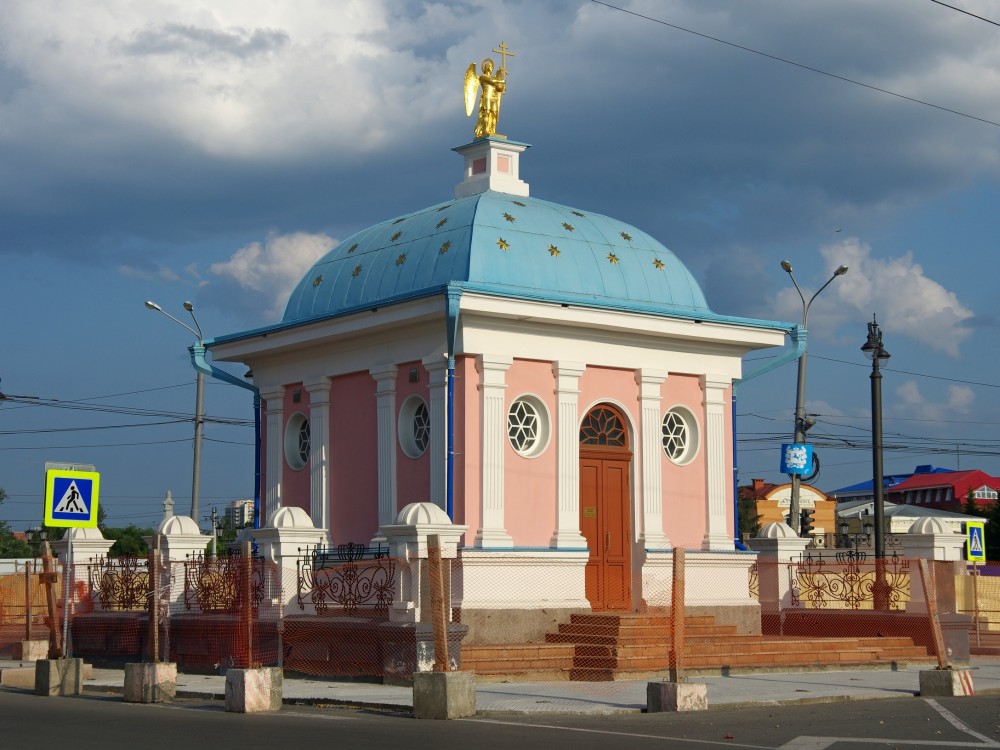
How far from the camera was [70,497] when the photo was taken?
63.5 feet

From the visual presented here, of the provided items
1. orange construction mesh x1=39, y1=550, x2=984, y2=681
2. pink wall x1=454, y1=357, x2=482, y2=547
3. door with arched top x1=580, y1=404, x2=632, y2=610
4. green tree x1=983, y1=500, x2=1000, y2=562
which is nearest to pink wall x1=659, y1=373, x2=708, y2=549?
orange construction mesh x1=39, y1=550, x2=984, y2=681

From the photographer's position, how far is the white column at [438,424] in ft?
70.7

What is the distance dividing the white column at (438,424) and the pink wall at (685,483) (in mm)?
3788

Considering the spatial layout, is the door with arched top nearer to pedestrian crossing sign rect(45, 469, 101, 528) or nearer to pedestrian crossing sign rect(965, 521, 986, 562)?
pedestrian crossing sign rect(965, 521, 986, 562)

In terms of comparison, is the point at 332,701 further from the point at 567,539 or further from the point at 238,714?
the point at 567,539

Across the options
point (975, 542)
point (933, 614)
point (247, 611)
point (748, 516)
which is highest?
point (748, 516)

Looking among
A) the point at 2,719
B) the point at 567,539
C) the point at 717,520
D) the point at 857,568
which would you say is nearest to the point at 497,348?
the point at 567,539

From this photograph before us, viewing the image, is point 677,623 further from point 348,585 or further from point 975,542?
point 975,542

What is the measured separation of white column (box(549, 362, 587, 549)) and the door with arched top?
16.4 inches

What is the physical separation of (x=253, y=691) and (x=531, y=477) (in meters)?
7.01

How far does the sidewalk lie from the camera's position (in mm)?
16250

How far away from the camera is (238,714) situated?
1588 cm

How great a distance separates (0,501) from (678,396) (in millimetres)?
65332

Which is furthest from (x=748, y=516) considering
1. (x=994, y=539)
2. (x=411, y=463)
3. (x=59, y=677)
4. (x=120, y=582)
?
(x=59, y=677)
